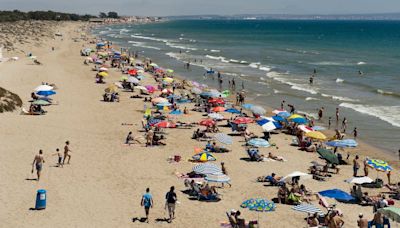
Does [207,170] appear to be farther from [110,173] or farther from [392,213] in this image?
[392,213]

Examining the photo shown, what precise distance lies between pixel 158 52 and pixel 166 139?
5600 centimetres

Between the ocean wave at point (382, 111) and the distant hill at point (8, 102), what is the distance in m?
21.9

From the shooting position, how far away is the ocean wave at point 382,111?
101ft

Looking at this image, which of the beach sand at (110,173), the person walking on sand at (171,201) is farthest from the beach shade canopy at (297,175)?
the person walking on sand at (171,201)

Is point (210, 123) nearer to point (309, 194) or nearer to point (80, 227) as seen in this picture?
point (309, 194)

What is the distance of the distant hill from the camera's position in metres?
26.7

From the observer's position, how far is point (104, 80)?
43.2 meters

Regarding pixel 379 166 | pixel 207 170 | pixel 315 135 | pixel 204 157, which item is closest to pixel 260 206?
pixel 207 170

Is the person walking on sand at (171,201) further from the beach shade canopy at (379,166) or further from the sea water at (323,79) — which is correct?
the sea water at (323,79)

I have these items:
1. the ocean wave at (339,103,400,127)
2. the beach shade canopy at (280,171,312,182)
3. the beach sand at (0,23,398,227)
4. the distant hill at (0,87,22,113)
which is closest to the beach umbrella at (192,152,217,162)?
the beach sand at (0,23,398,227)

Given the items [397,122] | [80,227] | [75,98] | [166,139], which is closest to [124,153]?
[166,139]

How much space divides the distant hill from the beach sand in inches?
31.8

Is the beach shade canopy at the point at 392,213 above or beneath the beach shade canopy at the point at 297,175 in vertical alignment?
above

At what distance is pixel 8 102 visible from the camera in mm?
27656
